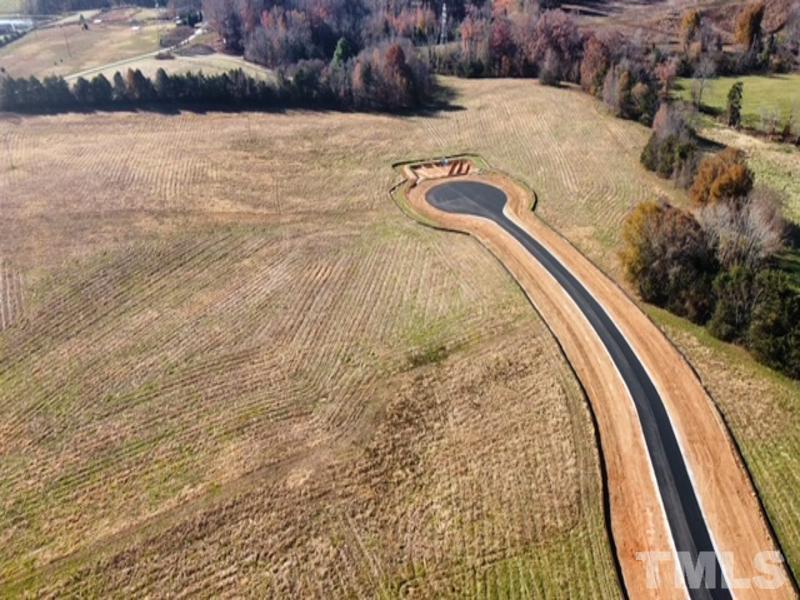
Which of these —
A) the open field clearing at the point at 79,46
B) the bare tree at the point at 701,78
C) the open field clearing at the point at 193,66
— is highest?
the open field clearing at the point at 79,46

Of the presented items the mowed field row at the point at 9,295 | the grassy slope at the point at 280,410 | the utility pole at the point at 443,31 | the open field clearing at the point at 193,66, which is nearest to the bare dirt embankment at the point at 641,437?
the grassy slope at the point at 280,410

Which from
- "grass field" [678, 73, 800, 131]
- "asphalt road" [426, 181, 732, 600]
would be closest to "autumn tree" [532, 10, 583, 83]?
"grass field" [678, 73, 800, 131]

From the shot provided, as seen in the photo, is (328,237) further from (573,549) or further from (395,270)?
(573,549)

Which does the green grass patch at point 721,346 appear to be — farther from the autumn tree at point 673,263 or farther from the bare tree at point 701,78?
the bare tree at point 701,78

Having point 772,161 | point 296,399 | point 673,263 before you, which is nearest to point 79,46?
point 296,399

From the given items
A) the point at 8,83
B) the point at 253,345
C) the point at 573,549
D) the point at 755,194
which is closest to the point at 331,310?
the point at 253,345

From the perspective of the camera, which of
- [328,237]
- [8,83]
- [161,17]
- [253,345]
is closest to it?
[253,345]
